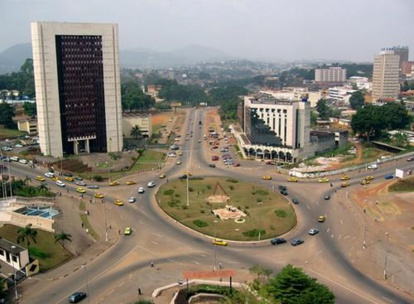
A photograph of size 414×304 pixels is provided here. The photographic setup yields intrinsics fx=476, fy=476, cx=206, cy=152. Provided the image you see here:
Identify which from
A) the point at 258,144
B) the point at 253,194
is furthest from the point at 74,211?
the point at 258,144

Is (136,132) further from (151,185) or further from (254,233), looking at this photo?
(254,233)

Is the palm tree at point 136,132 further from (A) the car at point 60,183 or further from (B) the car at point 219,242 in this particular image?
(B) the car at point 219,242

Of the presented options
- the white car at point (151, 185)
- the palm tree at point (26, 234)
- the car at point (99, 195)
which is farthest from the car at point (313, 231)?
the car at point (99, 195)

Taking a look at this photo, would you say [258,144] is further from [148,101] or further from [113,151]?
[148,101]

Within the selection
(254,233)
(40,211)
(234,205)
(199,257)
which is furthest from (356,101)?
(199,257)

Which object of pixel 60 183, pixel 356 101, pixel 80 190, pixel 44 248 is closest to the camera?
pixel 44 248

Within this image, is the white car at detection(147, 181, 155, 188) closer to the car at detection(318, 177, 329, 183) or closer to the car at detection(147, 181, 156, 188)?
the car at detection(147, 181, 156, 188)

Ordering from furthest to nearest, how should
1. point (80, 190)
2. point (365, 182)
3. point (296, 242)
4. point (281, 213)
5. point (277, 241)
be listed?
point (365, 182) < point (80, 190) < point (281, 213) < point (277, 241) < point (296, 242)
